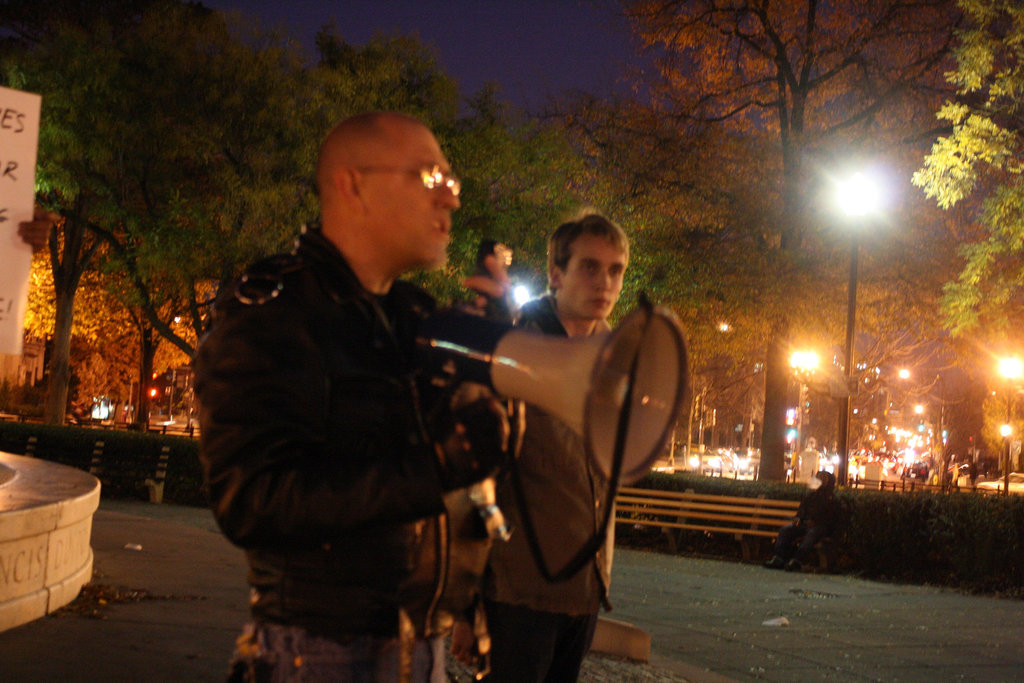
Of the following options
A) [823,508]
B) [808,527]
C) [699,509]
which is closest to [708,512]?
[699,509]

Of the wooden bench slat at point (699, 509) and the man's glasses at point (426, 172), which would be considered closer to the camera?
the man's glasses at point (426, 172)

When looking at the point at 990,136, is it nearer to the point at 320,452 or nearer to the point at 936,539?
the point at 936,539

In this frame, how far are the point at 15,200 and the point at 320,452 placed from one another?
13.0 ft

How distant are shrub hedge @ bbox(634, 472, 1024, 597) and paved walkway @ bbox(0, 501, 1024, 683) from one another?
0.90 m

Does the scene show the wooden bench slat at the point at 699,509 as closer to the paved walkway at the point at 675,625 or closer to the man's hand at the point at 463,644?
the paved walkway at the point at 675,625

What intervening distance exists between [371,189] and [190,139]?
2161 cm

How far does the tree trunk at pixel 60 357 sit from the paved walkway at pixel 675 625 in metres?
15.5

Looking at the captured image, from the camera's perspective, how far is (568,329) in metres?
3.65

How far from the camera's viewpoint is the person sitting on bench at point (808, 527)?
50.9ft

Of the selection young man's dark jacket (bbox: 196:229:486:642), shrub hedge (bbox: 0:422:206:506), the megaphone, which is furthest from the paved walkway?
shrub hedge (bbox: 0:422:206:506)

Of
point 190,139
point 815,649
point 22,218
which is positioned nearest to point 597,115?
point 190,139

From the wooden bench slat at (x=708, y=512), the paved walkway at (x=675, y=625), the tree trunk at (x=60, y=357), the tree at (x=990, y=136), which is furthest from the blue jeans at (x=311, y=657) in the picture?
the tree trunk at (x=60, y=357)

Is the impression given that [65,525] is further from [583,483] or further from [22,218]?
[583,483]

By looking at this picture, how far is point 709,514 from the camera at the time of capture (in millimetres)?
17625
